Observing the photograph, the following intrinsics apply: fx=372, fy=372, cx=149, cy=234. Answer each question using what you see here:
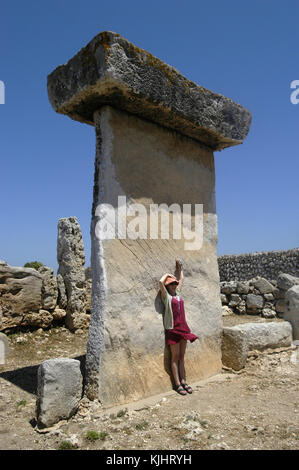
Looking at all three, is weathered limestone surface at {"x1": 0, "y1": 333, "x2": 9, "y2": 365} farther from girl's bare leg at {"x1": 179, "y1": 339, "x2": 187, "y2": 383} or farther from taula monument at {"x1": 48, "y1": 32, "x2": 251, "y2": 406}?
girl's bare leg at {"x1": 179, "y1": 339, "x2": 187, "y2": 383}

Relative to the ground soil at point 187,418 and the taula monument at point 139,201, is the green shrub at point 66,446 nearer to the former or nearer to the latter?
the ground soil at point 187,418

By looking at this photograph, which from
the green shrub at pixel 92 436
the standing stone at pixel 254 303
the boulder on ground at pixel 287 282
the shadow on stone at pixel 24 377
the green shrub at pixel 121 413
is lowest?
the shadow on stone at pixel 24 377

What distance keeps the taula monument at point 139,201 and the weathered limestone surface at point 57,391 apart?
20cm

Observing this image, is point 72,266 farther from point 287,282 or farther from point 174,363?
point 287,282

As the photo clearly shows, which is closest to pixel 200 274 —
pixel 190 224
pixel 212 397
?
pixel 190 224

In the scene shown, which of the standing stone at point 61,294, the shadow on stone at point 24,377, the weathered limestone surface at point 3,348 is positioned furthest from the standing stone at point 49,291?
the shadow on stone at point 24,377

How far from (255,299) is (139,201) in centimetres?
598

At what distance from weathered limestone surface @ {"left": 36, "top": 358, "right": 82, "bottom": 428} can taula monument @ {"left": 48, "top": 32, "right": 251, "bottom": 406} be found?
0.20 m

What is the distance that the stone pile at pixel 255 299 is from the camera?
8711 mm

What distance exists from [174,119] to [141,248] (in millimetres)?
1474

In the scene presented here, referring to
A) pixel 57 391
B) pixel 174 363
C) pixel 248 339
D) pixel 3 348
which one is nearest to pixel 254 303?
pixel 248 339

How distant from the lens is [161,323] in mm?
3818
